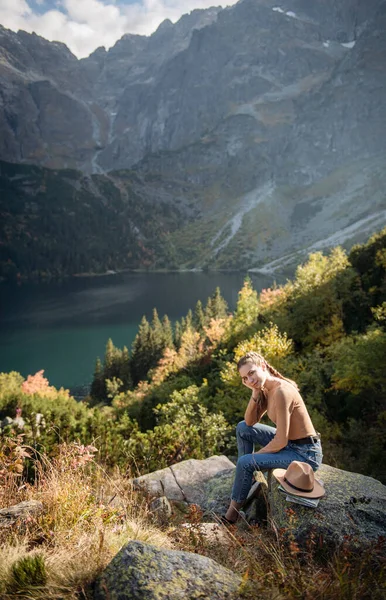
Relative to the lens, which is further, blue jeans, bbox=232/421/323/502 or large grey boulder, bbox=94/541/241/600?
blue jeans, bbox=232/421/323/502

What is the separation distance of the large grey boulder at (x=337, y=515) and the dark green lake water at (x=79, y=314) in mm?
71711

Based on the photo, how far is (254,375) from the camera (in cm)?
501

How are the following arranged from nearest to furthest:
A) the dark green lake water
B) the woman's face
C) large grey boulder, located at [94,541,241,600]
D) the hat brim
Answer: large grey boulder, located at [94,541,241,600], the hat brim, the woman's face, the dark green lake water

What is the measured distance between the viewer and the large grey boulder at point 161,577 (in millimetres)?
2672

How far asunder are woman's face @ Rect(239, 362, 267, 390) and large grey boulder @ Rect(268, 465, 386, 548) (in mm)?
1187

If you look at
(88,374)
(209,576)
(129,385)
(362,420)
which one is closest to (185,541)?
(209,576)

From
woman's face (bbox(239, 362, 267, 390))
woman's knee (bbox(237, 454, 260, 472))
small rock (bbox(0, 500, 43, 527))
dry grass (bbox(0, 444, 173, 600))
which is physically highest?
woman's face (bbox(239, 362, 267, 390))

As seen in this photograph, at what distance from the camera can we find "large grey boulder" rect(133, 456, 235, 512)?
19.3 feet

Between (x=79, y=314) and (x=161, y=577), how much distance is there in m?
126

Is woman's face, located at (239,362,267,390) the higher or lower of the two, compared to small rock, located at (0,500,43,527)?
higher

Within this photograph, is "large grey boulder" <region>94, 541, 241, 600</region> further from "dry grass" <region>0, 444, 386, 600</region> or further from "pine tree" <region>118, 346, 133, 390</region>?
"pine tree" <region>118, 346, 133, 390</region>

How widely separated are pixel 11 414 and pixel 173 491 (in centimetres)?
1570

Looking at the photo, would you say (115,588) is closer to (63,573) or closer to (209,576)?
(63,573)

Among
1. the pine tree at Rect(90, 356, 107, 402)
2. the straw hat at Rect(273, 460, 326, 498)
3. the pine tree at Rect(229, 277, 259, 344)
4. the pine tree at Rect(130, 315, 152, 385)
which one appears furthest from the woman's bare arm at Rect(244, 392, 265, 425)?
the pine tree at Rect(130, 315, 152, 385)
